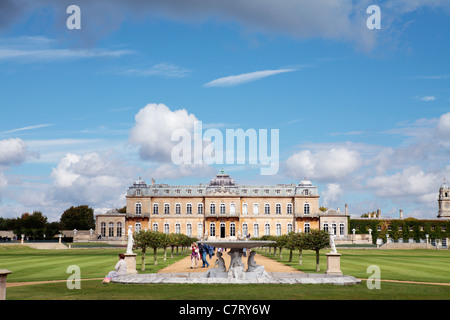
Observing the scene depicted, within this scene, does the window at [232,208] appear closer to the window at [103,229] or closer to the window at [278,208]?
the window at [278,208]

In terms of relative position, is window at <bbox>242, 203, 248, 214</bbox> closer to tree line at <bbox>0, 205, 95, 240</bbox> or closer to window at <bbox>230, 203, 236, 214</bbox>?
window at <bbox>230, 203, 236, 214</bbox>

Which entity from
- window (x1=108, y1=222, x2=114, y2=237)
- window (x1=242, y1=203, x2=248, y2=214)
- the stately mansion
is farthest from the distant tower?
window (x1=108, y1=222, x2=114, y2=237)

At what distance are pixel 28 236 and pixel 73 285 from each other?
71.1m

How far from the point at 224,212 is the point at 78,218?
128ft

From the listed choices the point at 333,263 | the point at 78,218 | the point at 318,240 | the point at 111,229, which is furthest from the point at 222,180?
the point at 333,263

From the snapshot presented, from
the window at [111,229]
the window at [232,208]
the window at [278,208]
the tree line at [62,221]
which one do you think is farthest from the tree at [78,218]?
the window at [278,208]

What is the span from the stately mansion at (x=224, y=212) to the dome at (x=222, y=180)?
5.57 feet

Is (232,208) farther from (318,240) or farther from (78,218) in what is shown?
(318,240)

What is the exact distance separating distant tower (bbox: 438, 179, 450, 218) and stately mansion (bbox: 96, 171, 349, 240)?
40.6 meters

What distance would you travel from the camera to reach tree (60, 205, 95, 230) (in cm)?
10731

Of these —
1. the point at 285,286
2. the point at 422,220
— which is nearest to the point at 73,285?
the point at 285,286

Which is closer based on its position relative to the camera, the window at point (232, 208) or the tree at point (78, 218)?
the window at point (232, 208)

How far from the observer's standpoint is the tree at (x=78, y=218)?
107 metres
